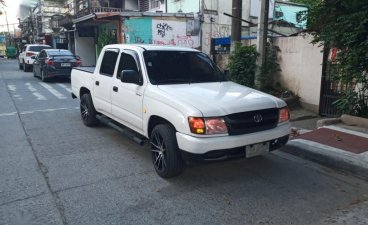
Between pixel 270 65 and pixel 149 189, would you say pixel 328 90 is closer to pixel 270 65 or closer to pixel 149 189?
pixel 270 65

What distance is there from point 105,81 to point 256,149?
3.20 meters

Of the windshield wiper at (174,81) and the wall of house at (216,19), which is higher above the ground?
the wall of house at (216,19)

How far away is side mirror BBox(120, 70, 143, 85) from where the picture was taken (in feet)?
16.1

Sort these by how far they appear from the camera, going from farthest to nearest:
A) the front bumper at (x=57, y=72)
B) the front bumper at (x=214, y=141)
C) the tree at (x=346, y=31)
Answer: the front bumper at (x=57, y=72), the tree at (x=346, y=31), the front bumper at (x=214, y=141)

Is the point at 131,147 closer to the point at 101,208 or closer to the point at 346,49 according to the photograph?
the point at 101,208

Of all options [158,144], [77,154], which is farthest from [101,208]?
[77,154]

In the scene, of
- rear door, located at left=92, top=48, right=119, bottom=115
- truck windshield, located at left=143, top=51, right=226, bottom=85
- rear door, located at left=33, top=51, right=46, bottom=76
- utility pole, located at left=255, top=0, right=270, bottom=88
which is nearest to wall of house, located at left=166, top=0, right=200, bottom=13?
rear door, located at left=33, top=51, right=46, bottom=76

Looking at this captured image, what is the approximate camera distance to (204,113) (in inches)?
157

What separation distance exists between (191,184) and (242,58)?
5615mm

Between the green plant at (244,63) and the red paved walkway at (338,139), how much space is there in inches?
125

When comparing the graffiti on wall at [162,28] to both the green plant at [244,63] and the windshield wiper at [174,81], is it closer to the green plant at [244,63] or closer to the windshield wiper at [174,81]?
the green plant at [244,63]

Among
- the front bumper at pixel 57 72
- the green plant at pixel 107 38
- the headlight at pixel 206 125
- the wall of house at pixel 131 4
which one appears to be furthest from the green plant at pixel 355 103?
the wall of house at pixel 131 4

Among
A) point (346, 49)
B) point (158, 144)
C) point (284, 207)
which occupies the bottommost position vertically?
point (284, 207)

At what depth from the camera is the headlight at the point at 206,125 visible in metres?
3.97
